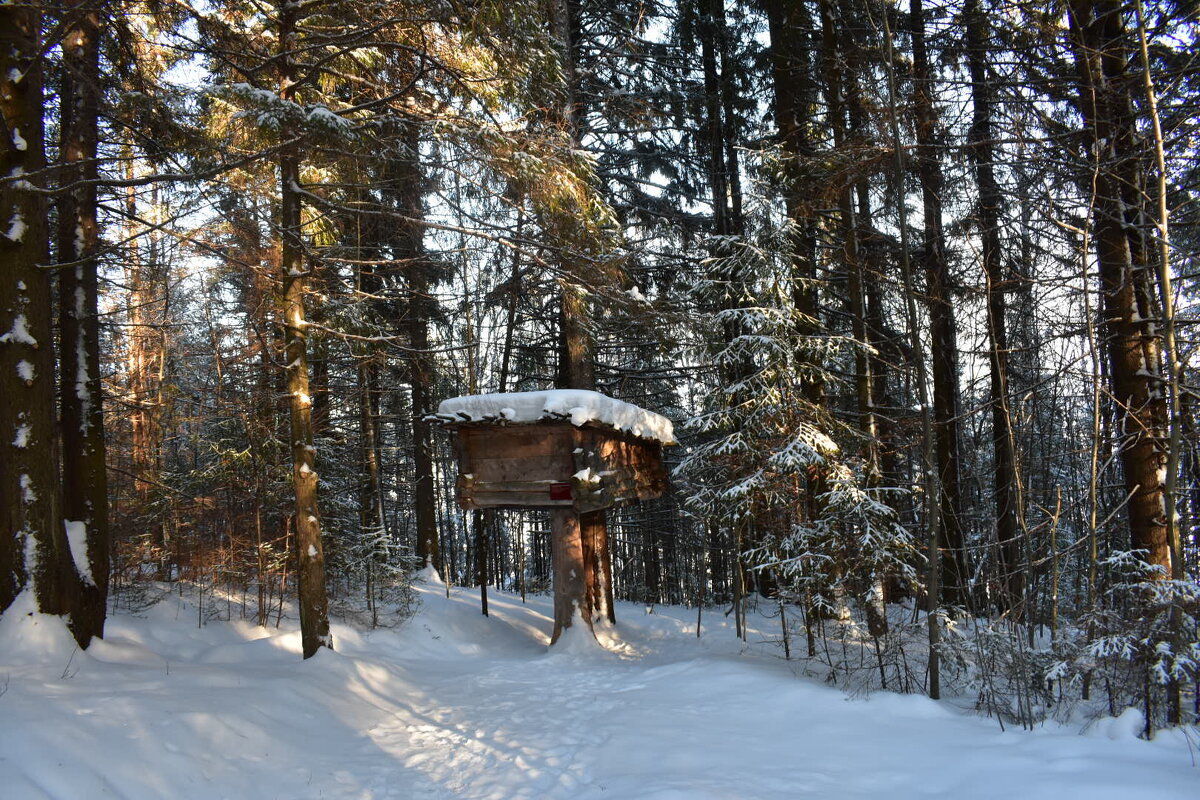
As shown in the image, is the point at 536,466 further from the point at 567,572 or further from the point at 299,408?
the point at 299,408

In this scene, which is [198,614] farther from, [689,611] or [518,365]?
[689,611]

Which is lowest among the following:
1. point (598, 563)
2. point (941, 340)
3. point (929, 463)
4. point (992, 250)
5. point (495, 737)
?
point (495, 737)

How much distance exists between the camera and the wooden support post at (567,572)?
10.6 metres

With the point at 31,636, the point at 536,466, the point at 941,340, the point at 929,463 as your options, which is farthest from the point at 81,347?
the point at 941,340

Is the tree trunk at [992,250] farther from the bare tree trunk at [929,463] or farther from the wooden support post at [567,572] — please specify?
the wooden support post at [567,572]

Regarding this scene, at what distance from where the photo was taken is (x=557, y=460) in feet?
32.8

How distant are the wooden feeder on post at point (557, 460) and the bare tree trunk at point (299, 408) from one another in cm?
232

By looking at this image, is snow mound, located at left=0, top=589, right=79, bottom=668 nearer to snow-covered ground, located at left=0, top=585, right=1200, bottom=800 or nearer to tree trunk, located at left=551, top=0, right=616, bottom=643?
snow-covered ground, located at left=0, top=585, right=1200, bottom=800

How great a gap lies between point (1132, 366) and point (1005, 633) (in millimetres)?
2791

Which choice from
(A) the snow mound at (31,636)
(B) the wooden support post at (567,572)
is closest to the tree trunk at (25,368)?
(A) the snow mound at (31,636)

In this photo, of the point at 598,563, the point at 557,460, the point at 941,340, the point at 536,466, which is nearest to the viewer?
the point at 557,460

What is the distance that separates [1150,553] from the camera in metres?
5.83

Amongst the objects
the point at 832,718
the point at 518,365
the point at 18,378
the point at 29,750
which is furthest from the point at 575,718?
the point at 518,365

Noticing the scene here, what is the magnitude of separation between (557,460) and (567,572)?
203cm
